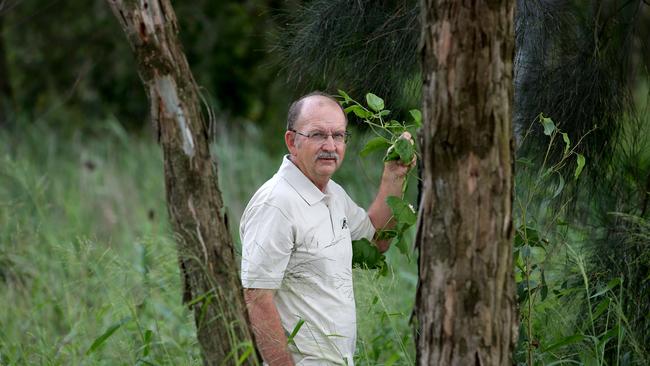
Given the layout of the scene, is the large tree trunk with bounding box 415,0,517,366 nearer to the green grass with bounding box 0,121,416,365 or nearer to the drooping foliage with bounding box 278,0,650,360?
the green grass with bounding box 0,121,416,365

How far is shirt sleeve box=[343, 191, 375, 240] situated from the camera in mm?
3020

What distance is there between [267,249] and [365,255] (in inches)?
16.8

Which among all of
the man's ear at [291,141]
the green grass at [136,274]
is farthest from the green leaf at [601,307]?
the man's ear at [291,141]

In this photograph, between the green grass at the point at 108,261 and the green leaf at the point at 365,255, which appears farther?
the green grass at the point at 108,261

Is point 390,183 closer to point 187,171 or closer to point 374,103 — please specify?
point 374,103

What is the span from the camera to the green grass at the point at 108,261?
346 cm

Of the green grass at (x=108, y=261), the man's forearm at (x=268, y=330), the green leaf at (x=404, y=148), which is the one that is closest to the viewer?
the man's forearm at (x=268, y=330)

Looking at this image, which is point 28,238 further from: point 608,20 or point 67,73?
point 67,73

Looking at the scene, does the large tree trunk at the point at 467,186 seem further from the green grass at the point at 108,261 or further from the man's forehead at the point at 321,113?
the man's forehead at the point at 321,113

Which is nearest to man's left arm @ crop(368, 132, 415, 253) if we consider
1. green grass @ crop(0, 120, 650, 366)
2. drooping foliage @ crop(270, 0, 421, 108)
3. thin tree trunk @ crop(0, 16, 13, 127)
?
green grass @ crop(0, 120, 650, 366)

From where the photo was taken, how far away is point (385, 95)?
125 inches

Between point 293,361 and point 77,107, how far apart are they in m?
9.46

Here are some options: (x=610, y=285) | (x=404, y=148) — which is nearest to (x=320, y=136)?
(x=404, y=148)

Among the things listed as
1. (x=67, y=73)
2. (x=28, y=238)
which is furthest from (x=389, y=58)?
(x=67, y=73)
